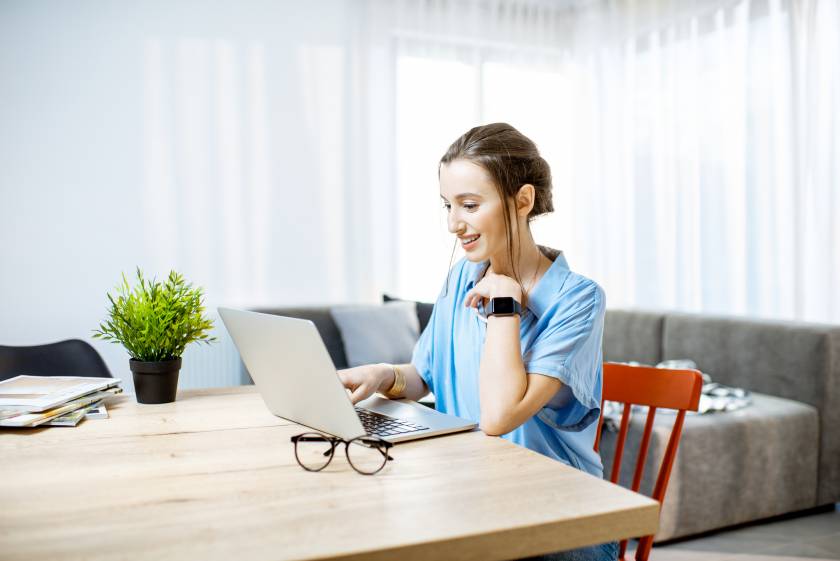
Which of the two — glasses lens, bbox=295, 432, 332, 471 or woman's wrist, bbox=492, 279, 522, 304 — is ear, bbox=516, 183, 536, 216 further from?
glasses lens, bbox=295, 432, 332, 471

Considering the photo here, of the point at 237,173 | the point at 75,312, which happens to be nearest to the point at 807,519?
the point at 237,173

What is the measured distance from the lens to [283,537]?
0.78 meters

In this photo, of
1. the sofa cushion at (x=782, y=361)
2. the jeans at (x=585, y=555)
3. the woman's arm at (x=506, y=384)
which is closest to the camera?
the jeans at (x=585, y=555)

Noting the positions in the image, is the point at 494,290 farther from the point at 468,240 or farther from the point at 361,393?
the point at 361,393

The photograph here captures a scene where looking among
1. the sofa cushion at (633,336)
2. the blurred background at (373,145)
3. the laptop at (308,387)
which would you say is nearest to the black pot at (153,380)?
the laptop at (308,387)

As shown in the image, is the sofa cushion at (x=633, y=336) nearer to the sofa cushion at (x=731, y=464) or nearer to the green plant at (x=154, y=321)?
the sofa cushion at (x=731, y=464)

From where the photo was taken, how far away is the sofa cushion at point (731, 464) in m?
2.68

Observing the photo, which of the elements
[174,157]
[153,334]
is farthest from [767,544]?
[174,157]

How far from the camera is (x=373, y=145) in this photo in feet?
14.3

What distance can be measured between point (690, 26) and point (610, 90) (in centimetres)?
67

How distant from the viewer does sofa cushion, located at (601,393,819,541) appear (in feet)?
8.80

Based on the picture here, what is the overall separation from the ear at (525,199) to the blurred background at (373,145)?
96.6 inches

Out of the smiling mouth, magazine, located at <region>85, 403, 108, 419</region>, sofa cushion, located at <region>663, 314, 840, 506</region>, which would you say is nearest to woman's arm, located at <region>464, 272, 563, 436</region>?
the smiling mouth

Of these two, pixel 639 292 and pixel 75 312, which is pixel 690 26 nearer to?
pixel 639 292
